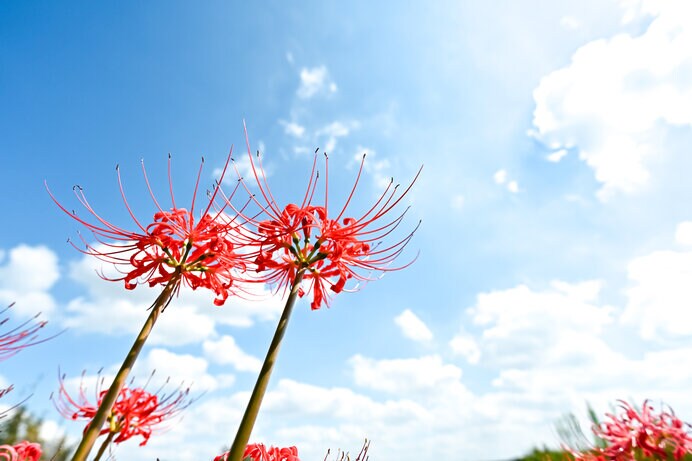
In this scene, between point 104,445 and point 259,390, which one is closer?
point 259,390

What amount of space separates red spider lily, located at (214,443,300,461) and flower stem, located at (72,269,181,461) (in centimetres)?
89

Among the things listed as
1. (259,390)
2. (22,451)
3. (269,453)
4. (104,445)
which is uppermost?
(259,390)

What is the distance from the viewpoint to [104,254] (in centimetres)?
306

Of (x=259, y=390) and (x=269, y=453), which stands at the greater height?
(x=259, y=390)

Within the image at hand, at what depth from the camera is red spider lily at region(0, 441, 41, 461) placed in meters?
2.82

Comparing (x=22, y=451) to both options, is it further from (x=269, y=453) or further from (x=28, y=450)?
(x=269, y=453)

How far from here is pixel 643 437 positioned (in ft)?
9.64

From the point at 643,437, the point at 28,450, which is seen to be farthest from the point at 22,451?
the point at 643,437

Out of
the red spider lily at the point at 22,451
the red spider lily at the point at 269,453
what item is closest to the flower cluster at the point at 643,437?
the red spider lily at the point at 269,453

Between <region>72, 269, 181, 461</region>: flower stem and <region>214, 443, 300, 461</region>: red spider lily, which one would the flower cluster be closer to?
<region>214, 443, 300, 461</region>: red spider lily

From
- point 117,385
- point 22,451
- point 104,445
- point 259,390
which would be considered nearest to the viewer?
point 259,390

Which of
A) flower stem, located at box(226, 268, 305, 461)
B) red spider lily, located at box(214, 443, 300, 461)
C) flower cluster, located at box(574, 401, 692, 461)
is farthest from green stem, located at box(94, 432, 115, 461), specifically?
flower cluster, located at box(574, 401, 692, 461)

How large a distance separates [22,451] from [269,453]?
1769mm

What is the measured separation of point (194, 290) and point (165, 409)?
1314mm
